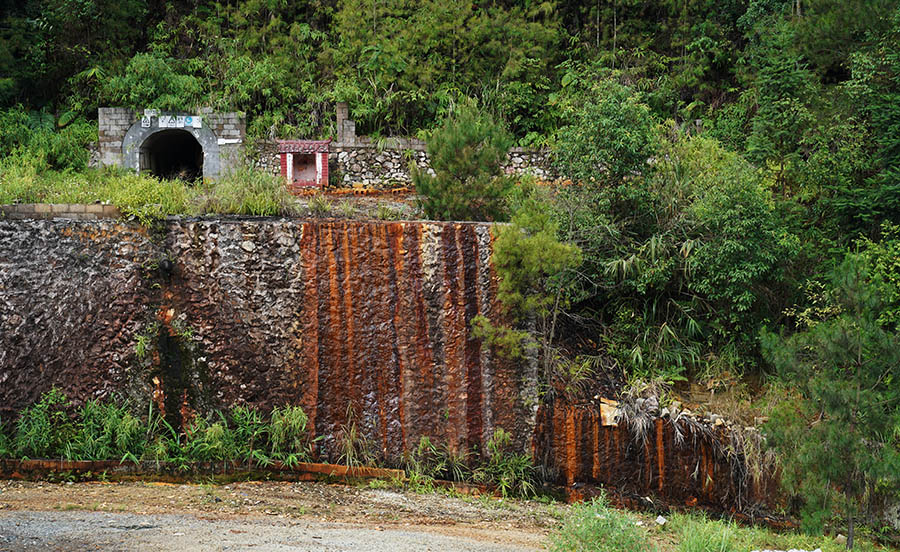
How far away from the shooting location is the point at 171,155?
53.4ft

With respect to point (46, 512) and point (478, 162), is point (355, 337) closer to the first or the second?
point (478, 162)

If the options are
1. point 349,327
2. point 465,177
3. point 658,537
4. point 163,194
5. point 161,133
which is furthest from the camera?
point 161,133

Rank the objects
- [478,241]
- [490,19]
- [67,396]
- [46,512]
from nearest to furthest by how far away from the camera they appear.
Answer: [46,512], [67,396], [478,241], [490,19]

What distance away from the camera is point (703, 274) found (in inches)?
398

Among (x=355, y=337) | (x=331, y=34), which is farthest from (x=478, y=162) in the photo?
(x=331, y=34)

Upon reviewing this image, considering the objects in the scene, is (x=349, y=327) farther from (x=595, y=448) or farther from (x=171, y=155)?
(x=171, y=155)

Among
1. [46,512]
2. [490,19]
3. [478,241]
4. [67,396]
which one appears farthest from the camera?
[490,19]

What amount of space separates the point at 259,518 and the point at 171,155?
37.2 feet

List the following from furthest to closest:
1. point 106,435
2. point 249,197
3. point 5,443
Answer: point 249,197 < point 106,435 < point 5,443

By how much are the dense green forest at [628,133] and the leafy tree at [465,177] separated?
4cm

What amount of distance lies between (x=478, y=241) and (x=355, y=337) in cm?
201

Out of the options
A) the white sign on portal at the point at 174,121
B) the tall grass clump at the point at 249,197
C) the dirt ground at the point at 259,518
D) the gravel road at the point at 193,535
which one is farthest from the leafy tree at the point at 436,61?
the gravel road at the point at 193,535

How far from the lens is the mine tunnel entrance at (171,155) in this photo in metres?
14.5

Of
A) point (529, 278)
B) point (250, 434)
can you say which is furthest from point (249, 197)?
point (529, 278)
